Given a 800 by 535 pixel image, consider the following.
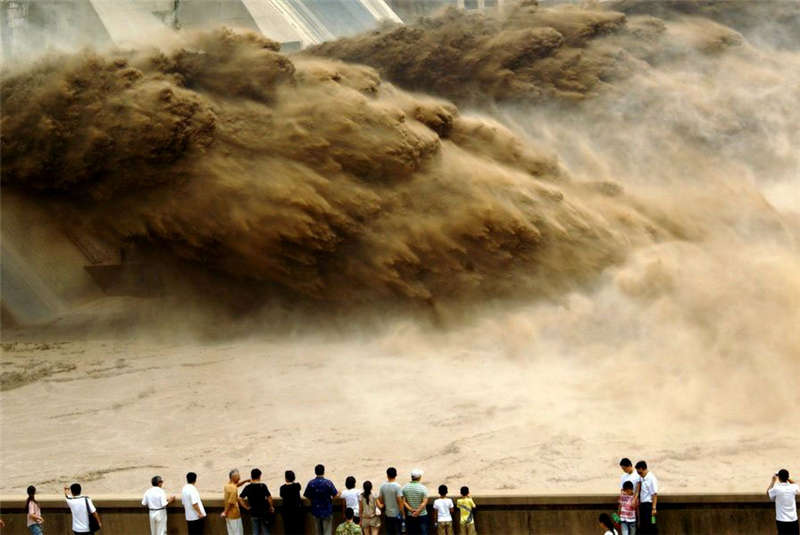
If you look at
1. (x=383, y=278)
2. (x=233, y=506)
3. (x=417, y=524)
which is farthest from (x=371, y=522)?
(x=383, y=278)

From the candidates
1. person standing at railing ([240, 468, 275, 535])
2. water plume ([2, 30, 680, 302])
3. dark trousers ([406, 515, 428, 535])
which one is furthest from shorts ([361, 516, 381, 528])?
water plume ([2, 30, 680, 302])

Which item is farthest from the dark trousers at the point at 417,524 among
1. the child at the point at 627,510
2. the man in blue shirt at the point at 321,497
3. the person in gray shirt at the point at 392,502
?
the child at the point at 627,510

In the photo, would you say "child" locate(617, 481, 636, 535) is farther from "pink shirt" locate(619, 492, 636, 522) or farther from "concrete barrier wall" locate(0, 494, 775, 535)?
"concrete barrier wall" locate(0, 494, 775, 535)

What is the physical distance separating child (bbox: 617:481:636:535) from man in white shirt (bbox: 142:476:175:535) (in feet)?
14.2

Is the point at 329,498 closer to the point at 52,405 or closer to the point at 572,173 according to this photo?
the point at 52,405

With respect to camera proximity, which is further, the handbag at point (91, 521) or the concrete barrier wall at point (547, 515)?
the handbag at point (91, 521)

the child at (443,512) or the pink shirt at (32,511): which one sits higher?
the pink shirt at (32,511)

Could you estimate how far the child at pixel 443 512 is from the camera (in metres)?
11.3

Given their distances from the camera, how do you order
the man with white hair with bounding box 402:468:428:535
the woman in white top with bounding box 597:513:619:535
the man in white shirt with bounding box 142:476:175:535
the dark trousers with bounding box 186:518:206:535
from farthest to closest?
1. the dark trousers with bounding box 186:518:206:535
2. the man in white shirt with bounding box 142:476:175:535
3. the man with white hair with bounding box 402:468:428:535
4. the woman in white top with bounding box 597:513:619:535

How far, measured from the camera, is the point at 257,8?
98.6 feet

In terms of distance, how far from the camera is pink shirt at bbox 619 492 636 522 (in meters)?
11.0

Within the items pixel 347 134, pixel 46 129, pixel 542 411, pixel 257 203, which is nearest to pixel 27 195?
pixel 46 129

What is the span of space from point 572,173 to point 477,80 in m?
3.74

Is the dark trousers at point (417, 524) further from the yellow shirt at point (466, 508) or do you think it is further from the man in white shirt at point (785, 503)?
the man in white shirt at point (785, 503)
